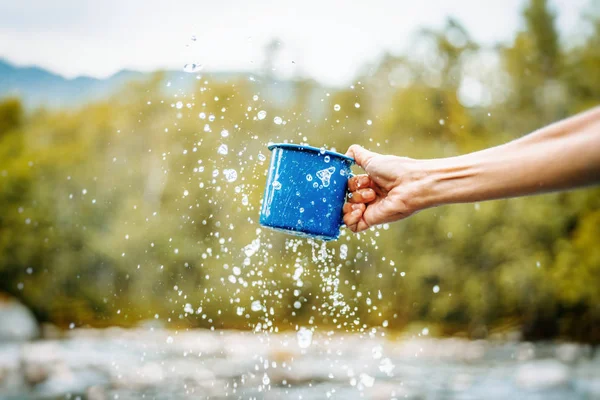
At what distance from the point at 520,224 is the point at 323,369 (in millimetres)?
8824

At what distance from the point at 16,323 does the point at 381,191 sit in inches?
661

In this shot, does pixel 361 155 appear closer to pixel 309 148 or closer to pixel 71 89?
pixel 309 148

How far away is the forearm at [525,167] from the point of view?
1.76 m

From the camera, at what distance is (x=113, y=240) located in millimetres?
21062

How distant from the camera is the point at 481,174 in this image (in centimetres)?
219

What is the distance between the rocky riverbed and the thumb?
7.20 meters

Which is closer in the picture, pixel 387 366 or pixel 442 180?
pixel 442 180

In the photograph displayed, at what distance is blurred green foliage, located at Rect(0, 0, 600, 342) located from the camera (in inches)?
722

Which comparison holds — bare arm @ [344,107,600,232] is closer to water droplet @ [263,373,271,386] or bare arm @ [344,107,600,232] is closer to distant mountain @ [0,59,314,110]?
water droplet @ [263,373,271,386]

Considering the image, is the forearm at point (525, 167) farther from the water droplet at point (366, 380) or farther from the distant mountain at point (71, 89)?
the distant mountain at point (71, 89)

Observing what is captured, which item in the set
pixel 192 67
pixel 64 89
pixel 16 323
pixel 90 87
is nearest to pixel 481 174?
pixel 192 67

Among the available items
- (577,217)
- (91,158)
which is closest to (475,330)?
(577,217)

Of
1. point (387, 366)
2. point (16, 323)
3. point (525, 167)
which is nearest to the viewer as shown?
point (525, 167)

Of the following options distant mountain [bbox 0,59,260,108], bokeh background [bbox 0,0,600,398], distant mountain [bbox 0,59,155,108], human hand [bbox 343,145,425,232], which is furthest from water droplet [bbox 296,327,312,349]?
distant mountain [bbox 0,59,155,108]
